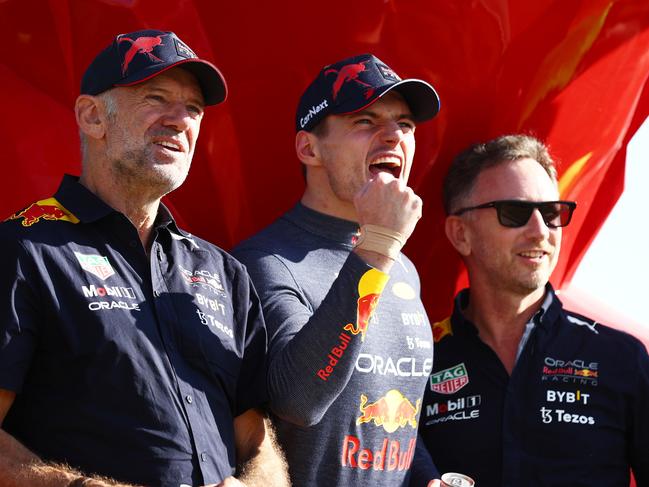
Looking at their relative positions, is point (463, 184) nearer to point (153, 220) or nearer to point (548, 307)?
point (548, 307)

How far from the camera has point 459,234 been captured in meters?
3.22

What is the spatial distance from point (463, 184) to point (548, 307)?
0.48 m

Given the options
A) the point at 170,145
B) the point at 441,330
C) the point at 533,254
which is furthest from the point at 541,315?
the point at 170,145

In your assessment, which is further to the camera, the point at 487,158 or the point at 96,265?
the point at 487,158

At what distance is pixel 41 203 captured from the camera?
6.81ft

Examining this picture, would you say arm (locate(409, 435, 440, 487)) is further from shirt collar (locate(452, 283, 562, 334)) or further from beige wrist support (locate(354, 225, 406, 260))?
beige wrist support (locate(354, 225, 406, 260))

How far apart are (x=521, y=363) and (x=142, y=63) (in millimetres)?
1415

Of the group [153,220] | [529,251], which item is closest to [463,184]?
[529,251]

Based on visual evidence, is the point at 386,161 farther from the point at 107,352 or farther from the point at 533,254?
the point at 107,352

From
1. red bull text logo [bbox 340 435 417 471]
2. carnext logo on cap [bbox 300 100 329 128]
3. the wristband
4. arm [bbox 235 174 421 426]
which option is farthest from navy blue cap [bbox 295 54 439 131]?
the wristband

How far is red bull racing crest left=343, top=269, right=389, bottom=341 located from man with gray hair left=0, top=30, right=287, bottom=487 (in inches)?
10.2

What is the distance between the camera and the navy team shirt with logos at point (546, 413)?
276 cm

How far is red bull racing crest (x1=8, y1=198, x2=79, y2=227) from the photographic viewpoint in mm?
1996

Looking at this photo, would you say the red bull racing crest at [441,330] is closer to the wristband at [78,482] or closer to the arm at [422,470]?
the arm at [422,470]
